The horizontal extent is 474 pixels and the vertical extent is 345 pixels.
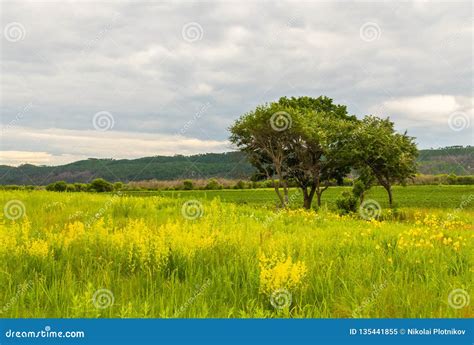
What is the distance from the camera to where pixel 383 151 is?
39.8 meters

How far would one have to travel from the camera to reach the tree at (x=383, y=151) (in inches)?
1558

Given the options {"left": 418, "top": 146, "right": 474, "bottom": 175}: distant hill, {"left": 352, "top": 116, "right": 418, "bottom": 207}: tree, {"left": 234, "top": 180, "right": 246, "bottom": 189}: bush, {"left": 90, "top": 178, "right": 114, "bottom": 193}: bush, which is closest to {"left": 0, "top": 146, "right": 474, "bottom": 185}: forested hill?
{"left": 418, "top": 146, "right": 474, "bottom": 175}: distant hill

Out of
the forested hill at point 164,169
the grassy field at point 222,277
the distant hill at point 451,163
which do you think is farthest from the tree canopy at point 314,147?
the distant hill at point 451,163

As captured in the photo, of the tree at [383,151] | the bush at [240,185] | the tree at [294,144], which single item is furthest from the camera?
the bush at [240,185]

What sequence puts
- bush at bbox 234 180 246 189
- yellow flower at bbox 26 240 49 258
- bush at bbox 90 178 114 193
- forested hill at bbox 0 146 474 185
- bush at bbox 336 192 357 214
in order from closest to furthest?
yellow flower at bbox 26 240 49 258, bush at bbox 336 192 357 214, bush at bbox 90 178 114 193, bush at bbox 234 180 246 189, forested hill at bbox 0 146 474 185

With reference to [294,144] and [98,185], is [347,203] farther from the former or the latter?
[98,185]

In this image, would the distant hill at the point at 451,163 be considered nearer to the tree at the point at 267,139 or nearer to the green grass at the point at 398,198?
the green grass at the point at 398,198

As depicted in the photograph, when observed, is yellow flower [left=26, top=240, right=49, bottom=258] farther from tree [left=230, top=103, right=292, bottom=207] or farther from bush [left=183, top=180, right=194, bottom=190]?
bush [left=183, top=180, right=194, bottom=190]

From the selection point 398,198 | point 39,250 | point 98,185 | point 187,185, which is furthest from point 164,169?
point 39,250

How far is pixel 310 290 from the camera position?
5.95m

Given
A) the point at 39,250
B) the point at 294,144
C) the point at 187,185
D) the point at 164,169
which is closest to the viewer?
the point at 39,250

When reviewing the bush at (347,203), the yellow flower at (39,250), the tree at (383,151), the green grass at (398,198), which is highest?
the tree at (383,151)

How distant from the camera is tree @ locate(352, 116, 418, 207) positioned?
39.6 metres

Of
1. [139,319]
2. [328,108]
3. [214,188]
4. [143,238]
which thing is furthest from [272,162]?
[214,188]
